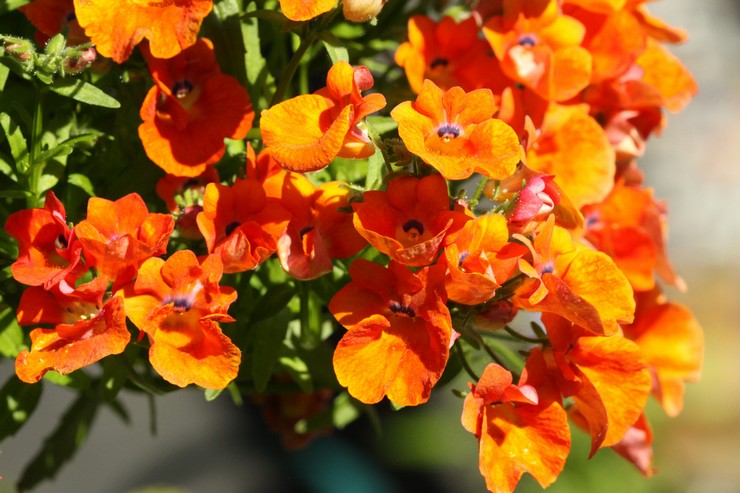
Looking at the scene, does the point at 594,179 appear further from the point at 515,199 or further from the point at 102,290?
the point at 102,290

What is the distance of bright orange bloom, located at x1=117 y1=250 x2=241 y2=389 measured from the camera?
639mm

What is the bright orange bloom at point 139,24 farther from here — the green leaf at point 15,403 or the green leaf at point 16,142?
the green leaf at point 15,403

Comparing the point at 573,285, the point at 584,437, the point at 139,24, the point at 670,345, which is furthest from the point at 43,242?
the point at 584,437

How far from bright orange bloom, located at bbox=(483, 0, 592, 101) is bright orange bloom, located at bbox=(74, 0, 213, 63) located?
0.29m

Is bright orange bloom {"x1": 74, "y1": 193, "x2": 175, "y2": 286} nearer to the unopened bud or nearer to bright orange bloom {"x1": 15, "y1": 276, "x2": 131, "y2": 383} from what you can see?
bright orange bloom {"x1": 15, "y1": 276, "x2": 131, "y2": 383}

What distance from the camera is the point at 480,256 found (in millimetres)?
651

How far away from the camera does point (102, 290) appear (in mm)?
636

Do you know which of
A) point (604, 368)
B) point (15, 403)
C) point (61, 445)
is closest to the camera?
point (604, 368)

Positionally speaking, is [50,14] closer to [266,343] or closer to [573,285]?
[266,343]

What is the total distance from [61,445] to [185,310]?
433 mm

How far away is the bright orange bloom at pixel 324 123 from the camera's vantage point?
2.07 feet

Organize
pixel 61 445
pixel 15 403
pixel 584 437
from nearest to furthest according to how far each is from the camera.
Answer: pixel 15 403, pixel 61 445, pixel 584 437

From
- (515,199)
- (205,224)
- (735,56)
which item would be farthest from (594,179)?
(735,56)

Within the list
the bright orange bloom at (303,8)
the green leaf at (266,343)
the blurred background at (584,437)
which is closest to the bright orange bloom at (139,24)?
the bright orange bloom at (303,8)
